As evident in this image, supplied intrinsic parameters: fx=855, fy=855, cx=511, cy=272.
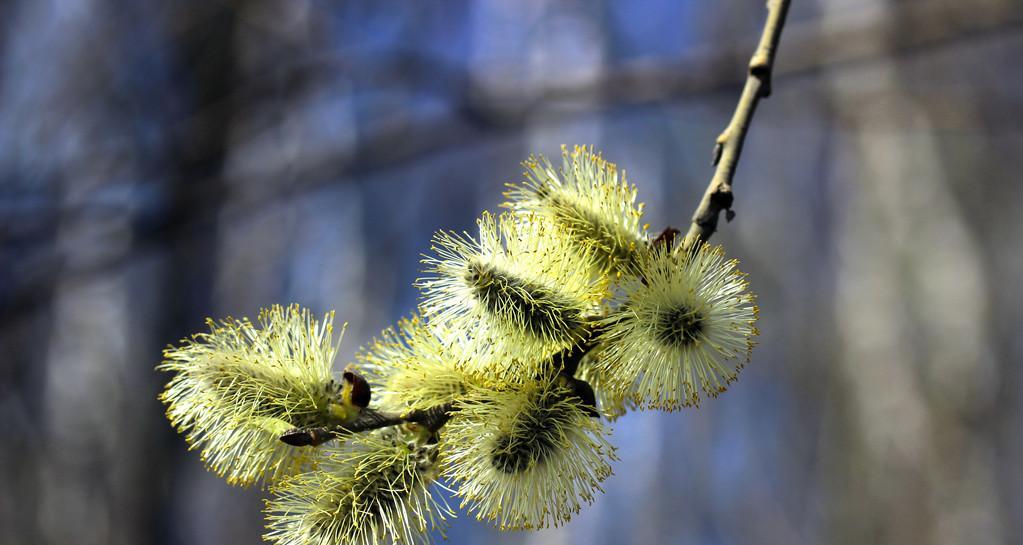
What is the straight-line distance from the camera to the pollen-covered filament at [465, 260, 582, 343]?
1.12m

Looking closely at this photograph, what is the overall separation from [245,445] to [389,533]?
0.27 meters

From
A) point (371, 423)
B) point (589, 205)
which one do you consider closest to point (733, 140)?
point (589, 205)

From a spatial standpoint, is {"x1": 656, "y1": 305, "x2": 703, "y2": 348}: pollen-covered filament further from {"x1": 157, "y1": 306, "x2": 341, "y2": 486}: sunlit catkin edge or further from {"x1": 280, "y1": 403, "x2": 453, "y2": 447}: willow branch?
{"x1": 157, "y1": 306, "x2": 341, "y2": 486}: sunlit catkin edge

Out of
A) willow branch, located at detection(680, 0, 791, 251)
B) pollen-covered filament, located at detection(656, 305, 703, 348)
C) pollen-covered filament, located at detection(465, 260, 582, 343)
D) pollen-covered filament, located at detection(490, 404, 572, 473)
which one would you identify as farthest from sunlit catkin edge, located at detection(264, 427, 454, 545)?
willow branch, located at detection(680, 0, 791, 251)

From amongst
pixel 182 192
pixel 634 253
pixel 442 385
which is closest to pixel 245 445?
pixel 442 385

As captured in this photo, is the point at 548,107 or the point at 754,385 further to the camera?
the point at 754,385

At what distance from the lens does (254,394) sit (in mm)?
1167

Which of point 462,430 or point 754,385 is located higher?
point 754,385

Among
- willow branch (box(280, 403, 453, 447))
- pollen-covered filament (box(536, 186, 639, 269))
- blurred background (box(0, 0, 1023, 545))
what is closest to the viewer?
willow branch (box(280, 403, 453, 447))

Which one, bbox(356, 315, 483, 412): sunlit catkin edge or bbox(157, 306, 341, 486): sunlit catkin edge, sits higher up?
bbox(356, 315, 483, 412): sunlit catkin edge

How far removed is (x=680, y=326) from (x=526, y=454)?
10.7 inches

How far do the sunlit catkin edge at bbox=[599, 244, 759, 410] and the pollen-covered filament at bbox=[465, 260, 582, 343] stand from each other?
2.3 inches

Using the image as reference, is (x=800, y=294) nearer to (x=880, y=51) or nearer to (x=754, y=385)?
(x=754, y=385)

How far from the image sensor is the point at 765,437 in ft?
28.9
